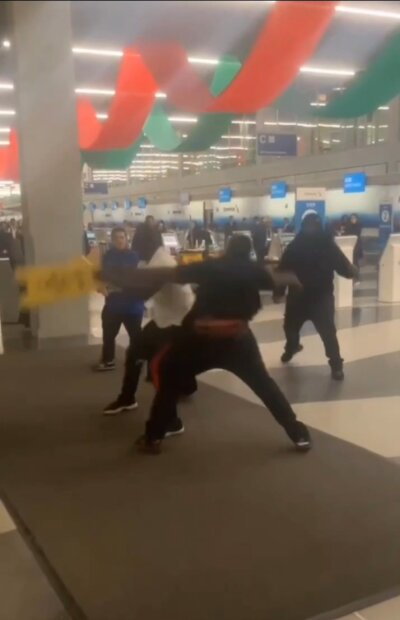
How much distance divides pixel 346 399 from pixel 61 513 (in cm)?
241

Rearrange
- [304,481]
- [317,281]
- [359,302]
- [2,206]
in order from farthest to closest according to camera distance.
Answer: [2,206], [359,302], [317,281], [304,481]

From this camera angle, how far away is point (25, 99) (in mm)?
2107

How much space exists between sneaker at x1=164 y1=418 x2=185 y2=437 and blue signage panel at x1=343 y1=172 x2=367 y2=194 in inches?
460

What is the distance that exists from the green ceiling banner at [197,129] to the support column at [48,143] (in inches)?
64.9

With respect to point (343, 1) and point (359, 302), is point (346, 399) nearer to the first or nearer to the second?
point (343, 1)

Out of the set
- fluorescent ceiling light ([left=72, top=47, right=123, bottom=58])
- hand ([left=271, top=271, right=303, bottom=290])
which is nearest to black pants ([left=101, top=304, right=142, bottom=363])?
hand ([left=271, top=271, right=303, bottom=290])

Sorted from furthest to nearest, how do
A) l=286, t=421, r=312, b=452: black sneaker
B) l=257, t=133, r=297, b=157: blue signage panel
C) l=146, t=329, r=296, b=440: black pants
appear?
l=257, t=133, r=297, b=157: blue signage panel < l=286, t=421, r=312, b=452: black sneaker < l=146, t=329, r=296, b=440: black pants

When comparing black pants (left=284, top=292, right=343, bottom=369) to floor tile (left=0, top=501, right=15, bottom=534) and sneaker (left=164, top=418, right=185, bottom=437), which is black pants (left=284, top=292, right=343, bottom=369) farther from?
floor tile (left=0, top=501, right=15, bottom=534)

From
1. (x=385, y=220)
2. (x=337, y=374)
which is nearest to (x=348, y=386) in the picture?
(x=337, y=374)

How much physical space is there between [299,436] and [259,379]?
413 mm

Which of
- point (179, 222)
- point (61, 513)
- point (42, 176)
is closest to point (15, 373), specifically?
point (179, 222)

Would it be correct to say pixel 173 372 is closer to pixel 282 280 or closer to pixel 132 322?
pixel 282 280

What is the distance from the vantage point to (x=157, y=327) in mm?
3326

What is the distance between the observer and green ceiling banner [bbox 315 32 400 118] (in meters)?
4.21
